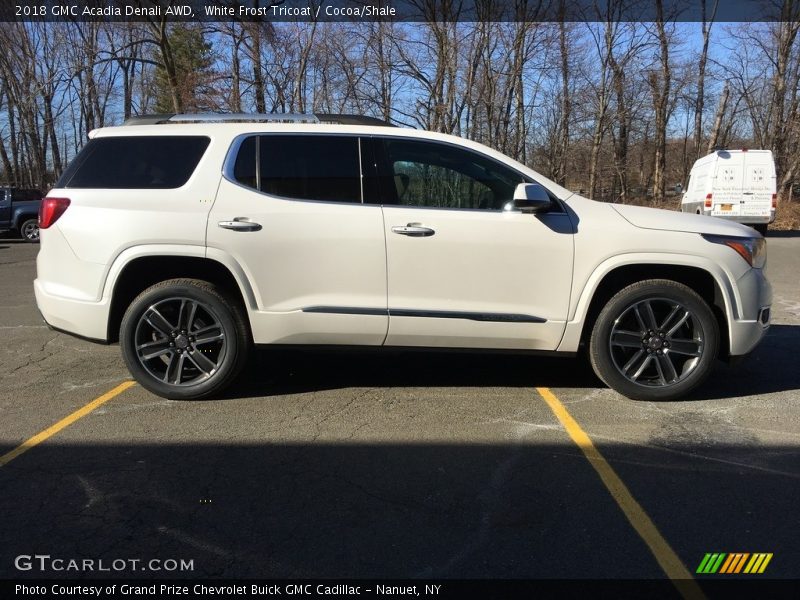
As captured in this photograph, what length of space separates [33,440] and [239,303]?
1.54 m

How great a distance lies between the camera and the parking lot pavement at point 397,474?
264 centimetres

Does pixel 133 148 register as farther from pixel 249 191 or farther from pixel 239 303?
pixel 239 303

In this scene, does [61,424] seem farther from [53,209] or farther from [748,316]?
[748,316]

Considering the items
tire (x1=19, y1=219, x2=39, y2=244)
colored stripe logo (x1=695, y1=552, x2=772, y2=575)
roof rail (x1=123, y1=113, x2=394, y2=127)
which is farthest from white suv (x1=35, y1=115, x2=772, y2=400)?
tire (x1=19, y1=219, x2=39, y2=244)

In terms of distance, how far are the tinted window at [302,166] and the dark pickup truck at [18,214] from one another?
1716 cm

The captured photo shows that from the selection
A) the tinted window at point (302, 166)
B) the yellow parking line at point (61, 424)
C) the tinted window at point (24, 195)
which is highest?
the tinted window at point (302, 166)

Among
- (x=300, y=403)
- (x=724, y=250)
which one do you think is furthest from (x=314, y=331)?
(x=724, y=250)

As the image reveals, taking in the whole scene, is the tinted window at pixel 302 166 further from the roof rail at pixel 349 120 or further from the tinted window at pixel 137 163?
the tinted window at pixel 137 163

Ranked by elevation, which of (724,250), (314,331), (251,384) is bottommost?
(251,384)

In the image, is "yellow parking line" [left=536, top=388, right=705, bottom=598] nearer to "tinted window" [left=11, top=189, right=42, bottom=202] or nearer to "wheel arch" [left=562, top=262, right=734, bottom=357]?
"wheel arch" [left=562, top=262, right=734, bottom=357]

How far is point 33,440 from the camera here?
377 centimetres

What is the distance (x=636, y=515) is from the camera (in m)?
2.92

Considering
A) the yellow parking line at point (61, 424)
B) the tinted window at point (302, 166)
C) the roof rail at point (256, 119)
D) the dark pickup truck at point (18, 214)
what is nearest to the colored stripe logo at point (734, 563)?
the tinted window at point (302, 166)

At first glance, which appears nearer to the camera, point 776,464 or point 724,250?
point 776,464
